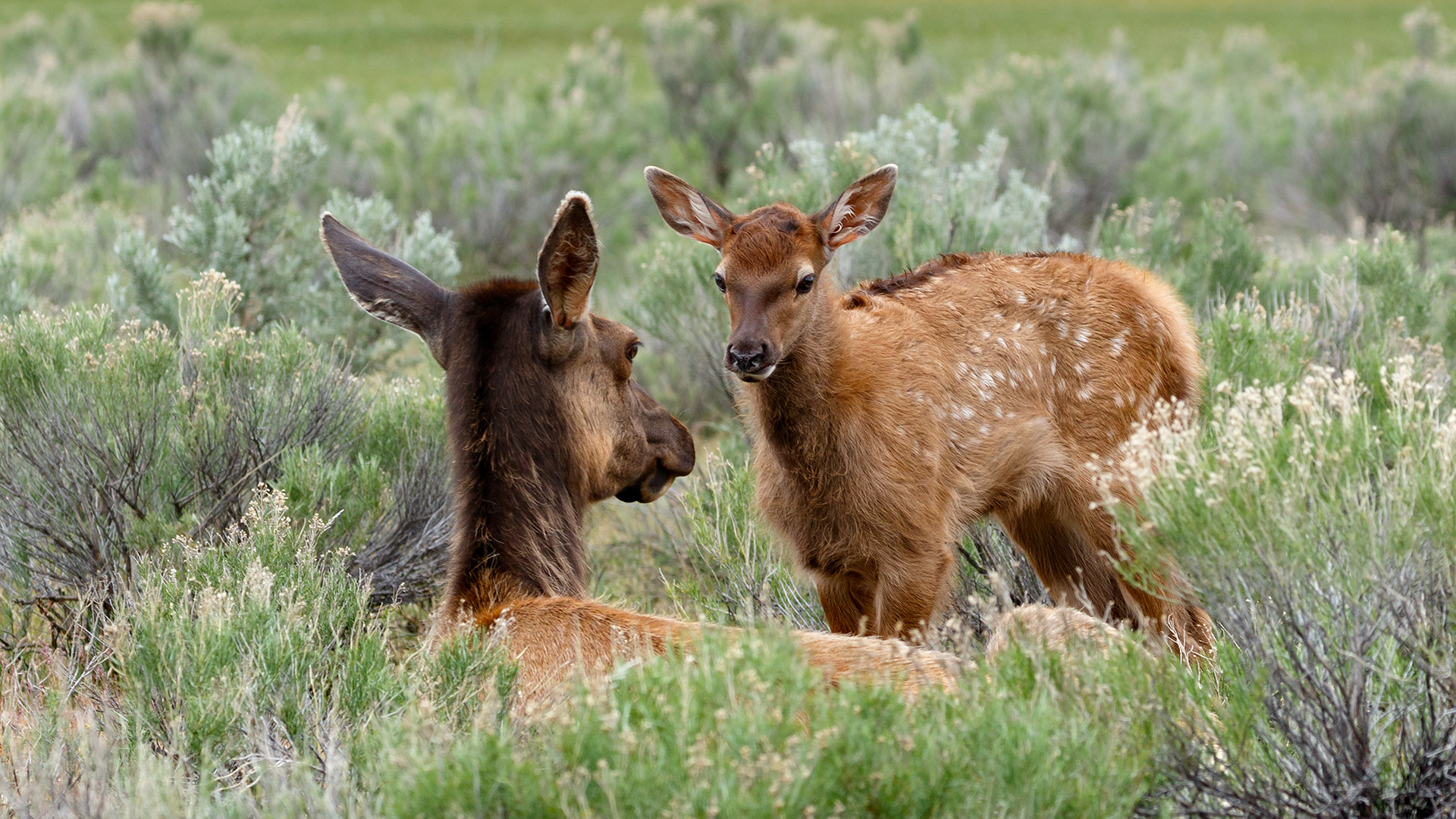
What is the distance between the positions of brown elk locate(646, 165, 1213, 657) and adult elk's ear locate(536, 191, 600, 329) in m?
0.66

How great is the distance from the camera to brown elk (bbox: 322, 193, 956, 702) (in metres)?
4.08

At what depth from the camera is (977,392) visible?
534 cm

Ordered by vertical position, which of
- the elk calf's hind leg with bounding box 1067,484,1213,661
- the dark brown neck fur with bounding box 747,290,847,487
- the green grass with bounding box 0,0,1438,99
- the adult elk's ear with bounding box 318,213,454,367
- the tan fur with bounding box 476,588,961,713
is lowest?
the green grass with bounding box 0,0,1438,99

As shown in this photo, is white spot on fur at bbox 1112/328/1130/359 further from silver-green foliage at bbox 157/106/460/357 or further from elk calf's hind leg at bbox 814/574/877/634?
silver-green foliage at bbox 157/106/460/357

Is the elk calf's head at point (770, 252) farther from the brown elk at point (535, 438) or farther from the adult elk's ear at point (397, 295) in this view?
the adult elk's ear at point (397, 295)

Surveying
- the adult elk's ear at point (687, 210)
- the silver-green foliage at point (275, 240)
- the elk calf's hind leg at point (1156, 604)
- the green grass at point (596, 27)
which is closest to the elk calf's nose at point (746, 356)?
the adult elk's ear at point (687, 210)

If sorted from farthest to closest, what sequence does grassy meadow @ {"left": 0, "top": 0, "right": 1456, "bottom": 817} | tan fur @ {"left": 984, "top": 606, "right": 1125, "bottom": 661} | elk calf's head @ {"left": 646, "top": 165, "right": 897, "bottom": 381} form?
elk calf's head @ {"left": 646, "top": 165, "right": 897, "bottom": 381}, tan fur @ {"left": 984, "top": 606, "right": 1125, "bottom": 661}, grassy meadow @ {"left": 0, "top": 0, "right": 1456, "bottom": 817}

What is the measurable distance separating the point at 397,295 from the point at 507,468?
2.54 feet

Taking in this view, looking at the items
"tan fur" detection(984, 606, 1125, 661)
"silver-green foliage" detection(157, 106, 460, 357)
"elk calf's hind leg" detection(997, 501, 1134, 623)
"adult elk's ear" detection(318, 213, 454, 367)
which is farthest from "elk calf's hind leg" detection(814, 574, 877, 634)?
"silver-green foliage" detection(157, 106, 460, 357)

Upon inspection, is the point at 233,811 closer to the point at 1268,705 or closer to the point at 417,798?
the point at 417,798

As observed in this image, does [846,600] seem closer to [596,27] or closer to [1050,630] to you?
[1050,630]

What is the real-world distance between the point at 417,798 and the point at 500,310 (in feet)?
6.75

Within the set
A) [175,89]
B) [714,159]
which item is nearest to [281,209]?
[714,159]

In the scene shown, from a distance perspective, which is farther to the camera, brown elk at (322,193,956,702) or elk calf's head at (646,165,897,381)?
elk calf's head at (646,165,897,381)
